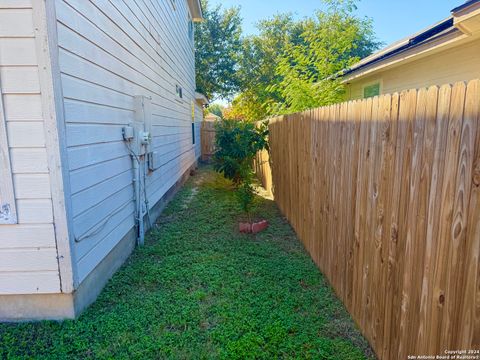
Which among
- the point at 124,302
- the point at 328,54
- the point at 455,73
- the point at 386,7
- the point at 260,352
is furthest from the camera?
the point at 386,7

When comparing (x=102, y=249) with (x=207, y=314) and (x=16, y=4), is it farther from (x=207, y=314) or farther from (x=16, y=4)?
(x=16, y=4)

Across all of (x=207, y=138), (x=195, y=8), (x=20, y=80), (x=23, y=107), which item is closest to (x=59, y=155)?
(x=23, y=107)

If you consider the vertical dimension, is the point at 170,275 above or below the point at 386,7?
below

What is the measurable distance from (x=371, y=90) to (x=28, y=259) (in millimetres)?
7705

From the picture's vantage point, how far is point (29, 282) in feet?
7.90

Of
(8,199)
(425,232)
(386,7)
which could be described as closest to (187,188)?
(8,199)

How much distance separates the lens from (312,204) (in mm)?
3721

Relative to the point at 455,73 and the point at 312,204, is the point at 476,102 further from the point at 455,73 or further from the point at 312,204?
the point at 455,73

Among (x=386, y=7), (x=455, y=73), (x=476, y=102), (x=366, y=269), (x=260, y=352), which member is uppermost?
(x=386, y=7)

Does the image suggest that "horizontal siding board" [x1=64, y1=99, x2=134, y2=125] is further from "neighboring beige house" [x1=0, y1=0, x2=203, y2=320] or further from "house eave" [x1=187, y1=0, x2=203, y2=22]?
"house eave" [x1=187, y1=0, x2=203, y2=22]

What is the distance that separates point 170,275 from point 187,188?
16.6 ft

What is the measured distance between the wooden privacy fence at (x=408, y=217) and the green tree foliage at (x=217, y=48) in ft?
68.5

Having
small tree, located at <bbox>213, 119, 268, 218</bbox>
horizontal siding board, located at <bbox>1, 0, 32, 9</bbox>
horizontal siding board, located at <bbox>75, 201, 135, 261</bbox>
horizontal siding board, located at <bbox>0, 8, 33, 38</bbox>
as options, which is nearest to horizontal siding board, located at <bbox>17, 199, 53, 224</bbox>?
horizontal siding board, located at <bbox>75, 201, 135, 261</bbox>

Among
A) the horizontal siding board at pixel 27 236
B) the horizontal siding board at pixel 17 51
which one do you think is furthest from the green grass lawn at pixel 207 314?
the horizontal siding board at pixel 17 51
